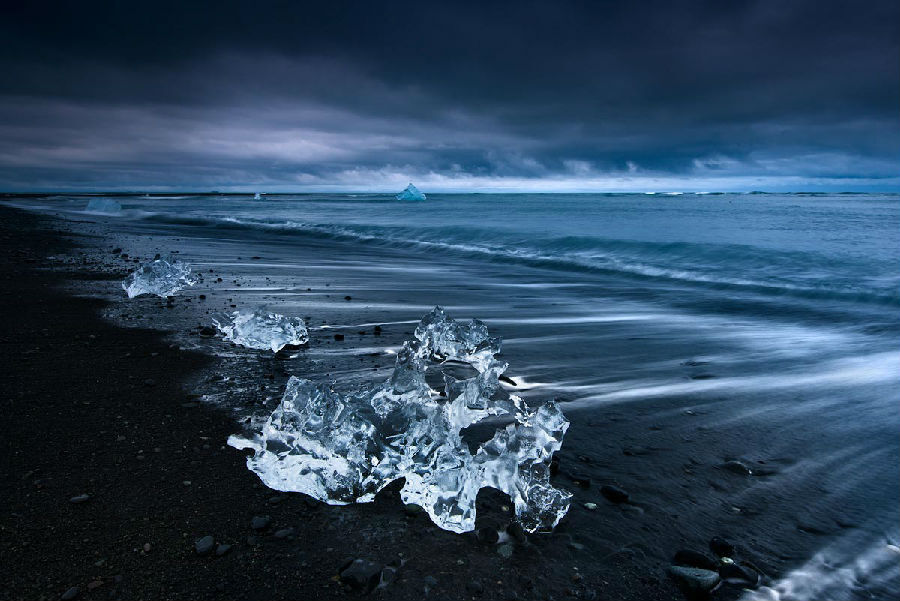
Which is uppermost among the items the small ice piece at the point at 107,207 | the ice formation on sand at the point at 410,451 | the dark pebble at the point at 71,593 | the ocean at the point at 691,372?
the small ice piece at the point at 107,207

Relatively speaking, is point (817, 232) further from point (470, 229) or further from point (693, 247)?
point (470, 229)

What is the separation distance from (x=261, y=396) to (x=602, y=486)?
242cm

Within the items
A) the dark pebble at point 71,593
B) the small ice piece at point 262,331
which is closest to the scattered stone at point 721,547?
the dark pebble at point 71,593

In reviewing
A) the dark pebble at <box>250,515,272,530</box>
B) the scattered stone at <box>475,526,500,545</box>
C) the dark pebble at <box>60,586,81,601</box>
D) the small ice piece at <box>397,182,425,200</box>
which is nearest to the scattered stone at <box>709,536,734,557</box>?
the scattered stone at <box>475,526,500,545</box>

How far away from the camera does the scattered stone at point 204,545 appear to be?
2.02 meters

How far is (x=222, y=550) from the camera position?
204cm

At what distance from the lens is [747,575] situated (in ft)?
6.91

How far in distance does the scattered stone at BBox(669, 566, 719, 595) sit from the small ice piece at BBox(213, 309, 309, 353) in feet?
12.4

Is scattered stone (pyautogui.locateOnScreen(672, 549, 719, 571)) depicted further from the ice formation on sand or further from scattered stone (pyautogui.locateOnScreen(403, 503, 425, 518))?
scattered stone (pyautogui.locateOnScreen(403, 503, 425, 518))

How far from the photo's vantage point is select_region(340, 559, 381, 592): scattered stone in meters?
1.91

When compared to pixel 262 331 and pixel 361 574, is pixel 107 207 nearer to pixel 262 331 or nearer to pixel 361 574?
pixel 262 331

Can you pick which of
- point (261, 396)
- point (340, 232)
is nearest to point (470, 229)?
point (340, 232)

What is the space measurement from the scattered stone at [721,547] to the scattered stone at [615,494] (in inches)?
16.8

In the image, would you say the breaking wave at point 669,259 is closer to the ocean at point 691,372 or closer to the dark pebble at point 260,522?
the ocean at point 691,372
